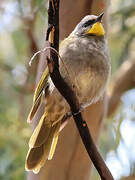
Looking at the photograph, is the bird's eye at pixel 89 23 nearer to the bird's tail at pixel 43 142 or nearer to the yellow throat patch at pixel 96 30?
the yellow throat patch at pixel 96 30

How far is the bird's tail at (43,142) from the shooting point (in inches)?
94.0

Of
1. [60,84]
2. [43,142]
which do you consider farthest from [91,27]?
[60,84]

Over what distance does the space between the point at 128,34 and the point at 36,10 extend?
1.31 metres

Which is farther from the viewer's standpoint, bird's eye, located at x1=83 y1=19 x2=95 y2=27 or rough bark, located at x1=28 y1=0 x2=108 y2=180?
rough bark, located at x1=28 y1=0 x2=108 y2=180

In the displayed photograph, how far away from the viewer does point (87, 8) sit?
3080mm

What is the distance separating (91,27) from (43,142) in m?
0.74

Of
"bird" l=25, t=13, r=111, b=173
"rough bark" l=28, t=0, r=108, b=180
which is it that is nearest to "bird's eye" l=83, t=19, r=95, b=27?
"bird" l=25, t=13, r=111, b=173

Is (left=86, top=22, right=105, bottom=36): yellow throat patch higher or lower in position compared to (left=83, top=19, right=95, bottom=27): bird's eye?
lower

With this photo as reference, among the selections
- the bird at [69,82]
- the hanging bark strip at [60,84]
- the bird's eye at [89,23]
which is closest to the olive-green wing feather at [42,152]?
the bird at [69,82]

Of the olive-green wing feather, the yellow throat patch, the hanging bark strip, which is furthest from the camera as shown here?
the yellow throat patch

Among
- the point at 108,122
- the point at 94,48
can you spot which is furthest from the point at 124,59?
the point at 94,48

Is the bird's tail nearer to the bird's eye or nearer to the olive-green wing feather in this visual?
the olive-green wing feather

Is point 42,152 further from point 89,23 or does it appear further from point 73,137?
point 89,23

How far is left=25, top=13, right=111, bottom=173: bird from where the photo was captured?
238 centimetres
